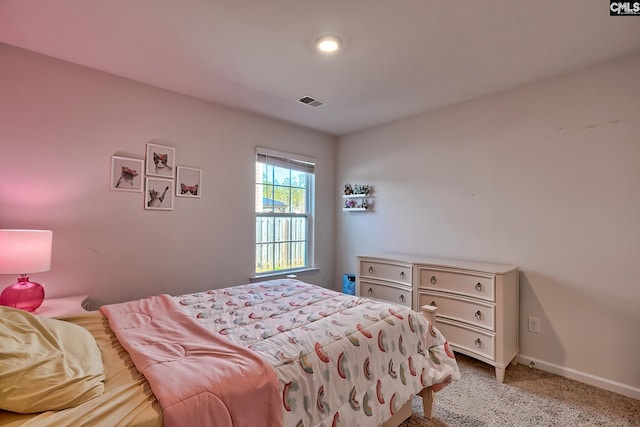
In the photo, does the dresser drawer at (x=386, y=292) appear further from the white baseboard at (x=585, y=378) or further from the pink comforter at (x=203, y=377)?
the pink comforter at (x=203, y=377)

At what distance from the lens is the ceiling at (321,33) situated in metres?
1.70

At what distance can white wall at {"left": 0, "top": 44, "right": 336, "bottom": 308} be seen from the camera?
2.15 metres

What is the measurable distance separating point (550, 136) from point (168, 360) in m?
3.10

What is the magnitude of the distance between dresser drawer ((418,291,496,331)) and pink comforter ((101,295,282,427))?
192 cm

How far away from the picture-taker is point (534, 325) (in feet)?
8.30

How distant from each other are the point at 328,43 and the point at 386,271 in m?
2.14

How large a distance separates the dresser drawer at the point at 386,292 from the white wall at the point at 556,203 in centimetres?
60

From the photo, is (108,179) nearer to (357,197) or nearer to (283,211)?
(283,211)

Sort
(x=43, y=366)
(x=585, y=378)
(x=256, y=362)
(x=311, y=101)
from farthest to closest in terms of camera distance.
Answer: (x=311, y=101) → (x=585, y=378) → (x=256, y=362) → (x=43, y=366)

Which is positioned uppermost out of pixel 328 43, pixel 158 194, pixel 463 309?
pixel 328 43

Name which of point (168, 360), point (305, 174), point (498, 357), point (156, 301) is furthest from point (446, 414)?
point (305, 174)

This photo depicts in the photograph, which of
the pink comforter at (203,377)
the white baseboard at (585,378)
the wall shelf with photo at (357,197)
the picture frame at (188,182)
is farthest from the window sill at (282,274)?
the white baseboard at (585,378)

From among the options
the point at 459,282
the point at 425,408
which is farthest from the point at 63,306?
the point at 459,282

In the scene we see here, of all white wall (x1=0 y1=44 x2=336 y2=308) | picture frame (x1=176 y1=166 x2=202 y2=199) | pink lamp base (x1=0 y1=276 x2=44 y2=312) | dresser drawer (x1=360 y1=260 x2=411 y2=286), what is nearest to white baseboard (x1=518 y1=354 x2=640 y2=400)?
dresser drawer (x1=360 y1=260 x2=411 y2=286)
